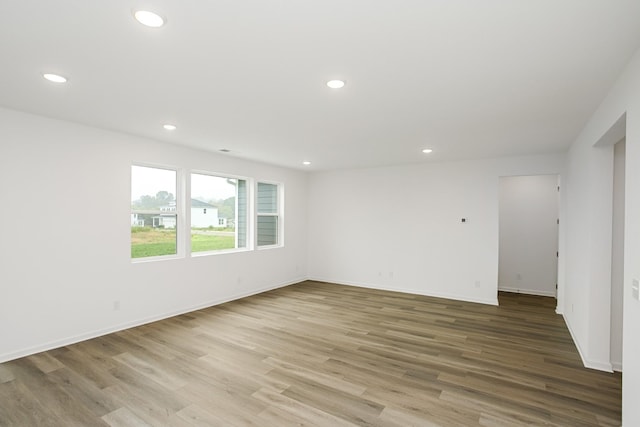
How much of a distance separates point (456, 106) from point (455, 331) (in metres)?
2.84

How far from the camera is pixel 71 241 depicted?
3.65 meters

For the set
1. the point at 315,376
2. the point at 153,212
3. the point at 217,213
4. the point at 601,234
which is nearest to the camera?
the point at 315,376

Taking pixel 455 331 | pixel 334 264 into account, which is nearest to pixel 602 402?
→ pixel 455 331

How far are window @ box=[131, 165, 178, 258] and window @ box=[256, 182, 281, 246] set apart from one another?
5.98 ft

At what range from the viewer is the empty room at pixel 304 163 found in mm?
1854

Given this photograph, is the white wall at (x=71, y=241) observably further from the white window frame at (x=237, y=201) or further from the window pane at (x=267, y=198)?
the window pane at (x=267, y=198)

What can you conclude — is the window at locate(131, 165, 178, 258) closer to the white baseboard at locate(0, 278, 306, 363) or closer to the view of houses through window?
the view of houses through window

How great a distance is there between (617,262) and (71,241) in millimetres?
5635

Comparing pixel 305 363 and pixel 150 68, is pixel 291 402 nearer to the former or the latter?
pixel 305 363

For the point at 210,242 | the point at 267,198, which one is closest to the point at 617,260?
the point at 210,242

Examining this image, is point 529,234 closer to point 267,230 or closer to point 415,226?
point 415,226

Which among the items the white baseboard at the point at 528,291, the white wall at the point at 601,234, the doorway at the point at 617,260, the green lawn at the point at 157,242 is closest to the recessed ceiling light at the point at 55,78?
the green lawn at the point at 157,242

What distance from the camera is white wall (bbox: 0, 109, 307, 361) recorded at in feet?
10.6

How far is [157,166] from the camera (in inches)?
182
